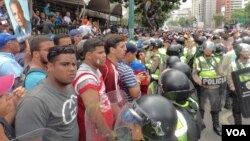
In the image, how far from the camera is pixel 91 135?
2453 mm

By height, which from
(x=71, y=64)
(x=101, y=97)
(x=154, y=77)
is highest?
(x=71, y=64)

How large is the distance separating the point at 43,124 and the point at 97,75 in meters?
0.99

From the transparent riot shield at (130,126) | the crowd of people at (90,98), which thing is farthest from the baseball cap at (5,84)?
the transparent riot shield at (130,126)

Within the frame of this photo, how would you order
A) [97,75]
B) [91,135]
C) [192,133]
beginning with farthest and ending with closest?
[97,75]
[192,133]
[91,135]

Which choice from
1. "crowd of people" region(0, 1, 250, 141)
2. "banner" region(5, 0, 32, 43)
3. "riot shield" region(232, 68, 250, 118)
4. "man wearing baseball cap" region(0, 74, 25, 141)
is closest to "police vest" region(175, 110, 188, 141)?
"crowd of people" region(0, 1, 250, 141)

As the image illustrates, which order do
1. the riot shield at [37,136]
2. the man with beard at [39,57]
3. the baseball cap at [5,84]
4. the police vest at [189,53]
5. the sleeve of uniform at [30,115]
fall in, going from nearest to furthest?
1. the riot shield at [37,136]
2. the baseball cap at [5,84]
3. the sleeve of uniform at [30,115]
4. the man with beard at [39,57]
5. the police vest at [189,53]

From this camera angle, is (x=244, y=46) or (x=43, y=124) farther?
(x=244, y=46)

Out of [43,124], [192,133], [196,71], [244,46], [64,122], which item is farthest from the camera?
[196,71]

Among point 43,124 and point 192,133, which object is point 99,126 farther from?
point 192,133

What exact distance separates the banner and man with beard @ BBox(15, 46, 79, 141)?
6.73ft

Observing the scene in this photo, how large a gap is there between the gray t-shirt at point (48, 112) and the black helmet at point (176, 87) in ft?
2.78

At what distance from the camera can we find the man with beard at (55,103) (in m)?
2.61

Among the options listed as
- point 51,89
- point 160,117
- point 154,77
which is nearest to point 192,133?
point 160,117

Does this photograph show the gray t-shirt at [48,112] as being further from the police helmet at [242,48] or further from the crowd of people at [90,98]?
the police helmet at [242,48]
